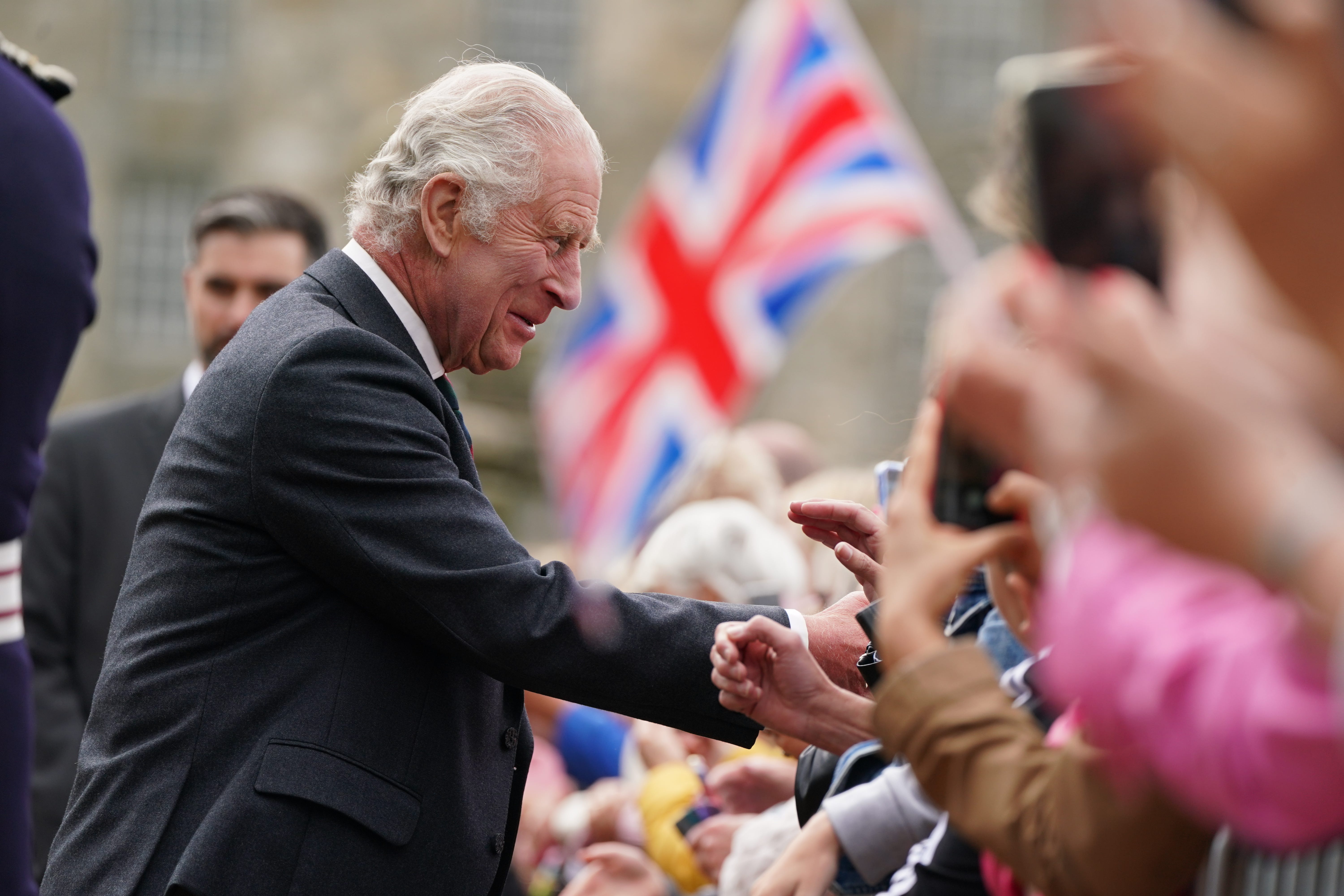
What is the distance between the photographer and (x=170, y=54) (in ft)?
81.7

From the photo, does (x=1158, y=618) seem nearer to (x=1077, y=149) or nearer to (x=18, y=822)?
(x=1077, y=149)

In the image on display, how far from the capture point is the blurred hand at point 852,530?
249cm

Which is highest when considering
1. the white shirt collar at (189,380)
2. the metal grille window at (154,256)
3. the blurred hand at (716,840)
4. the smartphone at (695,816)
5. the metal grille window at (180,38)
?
the white shirt collar at (189,380)

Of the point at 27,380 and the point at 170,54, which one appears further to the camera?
the point at 170,54

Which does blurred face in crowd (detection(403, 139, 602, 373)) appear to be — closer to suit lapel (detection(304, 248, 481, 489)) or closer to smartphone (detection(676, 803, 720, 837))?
suit lapel (detection(304, 248, 481, 489))

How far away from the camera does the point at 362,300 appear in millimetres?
2709

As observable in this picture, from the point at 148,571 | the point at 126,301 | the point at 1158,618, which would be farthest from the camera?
the point at 126,301

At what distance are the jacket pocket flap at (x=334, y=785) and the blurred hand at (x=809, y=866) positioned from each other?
1.85ft

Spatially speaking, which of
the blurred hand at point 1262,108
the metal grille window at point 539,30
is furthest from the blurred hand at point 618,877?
the metal grille window at point 539,30

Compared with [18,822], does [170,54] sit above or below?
below

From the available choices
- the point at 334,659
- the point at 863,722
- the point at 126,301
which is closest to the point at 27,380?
the point at 334,659

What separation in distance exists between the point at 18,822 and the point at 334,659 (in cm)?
50

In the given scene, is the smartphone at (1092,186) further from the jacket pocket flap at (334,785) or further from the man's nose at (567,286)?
the man's nose at (567,286)

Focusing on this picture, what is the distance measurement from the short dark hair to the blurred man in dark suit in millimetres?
363
